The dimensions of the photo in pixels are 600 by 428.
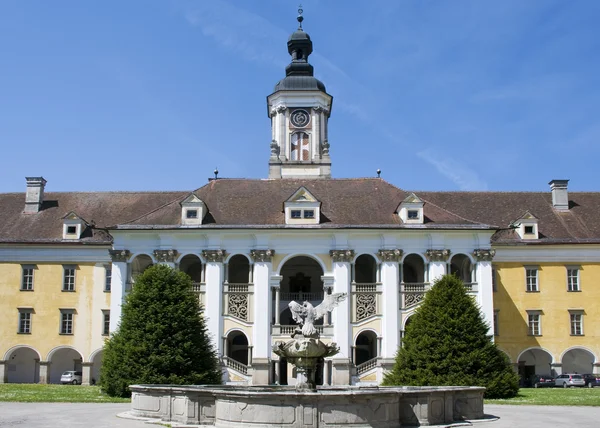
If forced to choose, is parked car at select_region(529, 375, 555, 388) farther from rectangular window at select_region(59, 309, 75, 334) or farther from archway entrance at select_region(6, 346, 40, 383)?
archway entrance at select_region(6, 346, 40, 383)

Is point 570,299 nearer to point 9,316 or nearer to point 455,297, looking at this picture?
point 455,297

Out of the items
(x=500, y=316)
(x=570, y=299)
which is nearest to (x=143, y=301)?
(x=500, y=316)

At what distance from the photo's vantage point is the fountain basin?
18.2m

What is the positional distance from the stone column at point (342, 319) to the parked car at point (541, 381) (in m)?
12.5

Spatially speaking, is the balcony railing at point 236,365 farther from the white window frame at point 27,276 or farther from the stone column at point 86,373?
the white window frame at point 27,276

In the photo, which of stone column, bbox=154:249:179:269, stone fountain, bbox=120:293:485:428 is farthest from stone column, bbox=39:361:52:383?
stone fountain, bbox=120:293:485:428

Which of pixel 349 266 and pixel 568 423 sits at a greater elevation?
pixel 349 266

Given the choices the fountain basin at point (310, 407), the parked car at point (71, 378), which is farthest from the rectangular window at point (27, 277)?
the fountain basin at point (310, 407)

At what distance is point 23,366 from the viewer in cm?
5153

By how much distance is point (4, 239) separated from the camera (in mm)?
51156

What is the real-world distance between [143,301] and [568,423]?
21450mm

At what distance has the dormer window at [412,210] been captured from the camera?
154 feet

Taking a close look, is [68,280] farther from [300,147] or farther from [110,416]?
[110,416]

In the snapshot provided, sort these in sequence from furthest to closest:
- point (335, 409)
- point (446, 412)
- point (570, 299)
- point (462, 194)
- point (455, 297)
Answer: point (462, 194), point (570, 299), point (455, 297), point (446, 412), point (335, 409)
